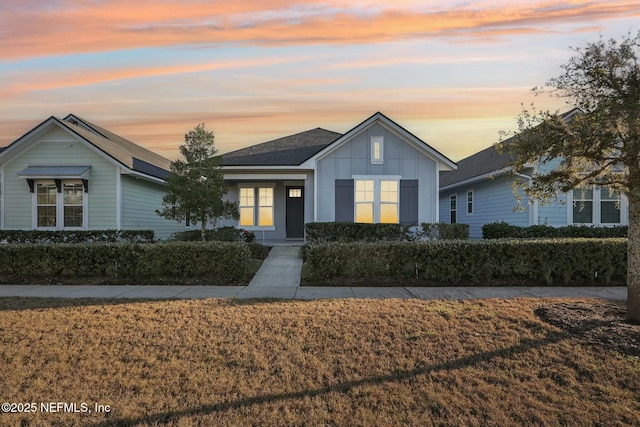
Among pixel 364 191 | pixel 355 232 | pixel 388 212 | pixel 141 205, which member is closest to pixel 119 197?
pixel 141 205

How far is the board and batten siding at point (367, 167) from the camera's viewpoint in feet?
52.5

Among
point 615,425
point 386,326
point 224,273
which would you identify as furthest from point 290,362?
point 224,273

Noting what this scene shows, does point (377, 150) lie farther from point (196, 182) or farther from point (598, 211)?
point (598, 211)

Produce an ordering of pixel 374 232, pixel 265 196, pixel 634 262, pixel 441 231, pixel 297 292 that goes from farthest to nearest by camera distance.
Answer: pixel 265 196 → pixel 441 231 → pixel 374 232 → pixel 297 292 → pixel 634 262

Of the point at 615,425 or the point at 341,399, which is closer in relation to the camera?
the point at 615,425

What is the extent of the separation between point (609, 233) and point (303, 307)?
1364cm

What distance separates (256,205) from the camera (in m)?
17.5

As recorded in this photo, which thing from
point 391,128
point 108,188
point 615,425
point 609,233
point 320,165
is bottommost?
point 615,425

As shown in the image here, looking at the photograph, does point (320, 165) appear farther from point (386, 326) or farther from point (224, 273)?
point (386, 326)

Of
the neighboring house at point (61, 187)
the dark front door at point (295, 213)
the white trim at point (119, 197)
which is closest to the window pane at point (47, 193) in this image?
the neighboring house at point (61, 187)

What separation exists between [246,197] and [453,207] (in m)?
13.7

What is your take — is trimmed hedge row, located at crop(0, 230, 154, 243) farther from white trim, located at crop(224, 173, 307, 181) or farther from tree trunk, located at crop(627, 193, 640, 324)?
tree trunk, located at crop(627, 193, 640, 324)

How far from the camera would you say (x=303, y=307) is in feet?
22.7

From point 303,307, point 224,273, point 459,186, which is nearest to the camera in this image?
point 303,307
